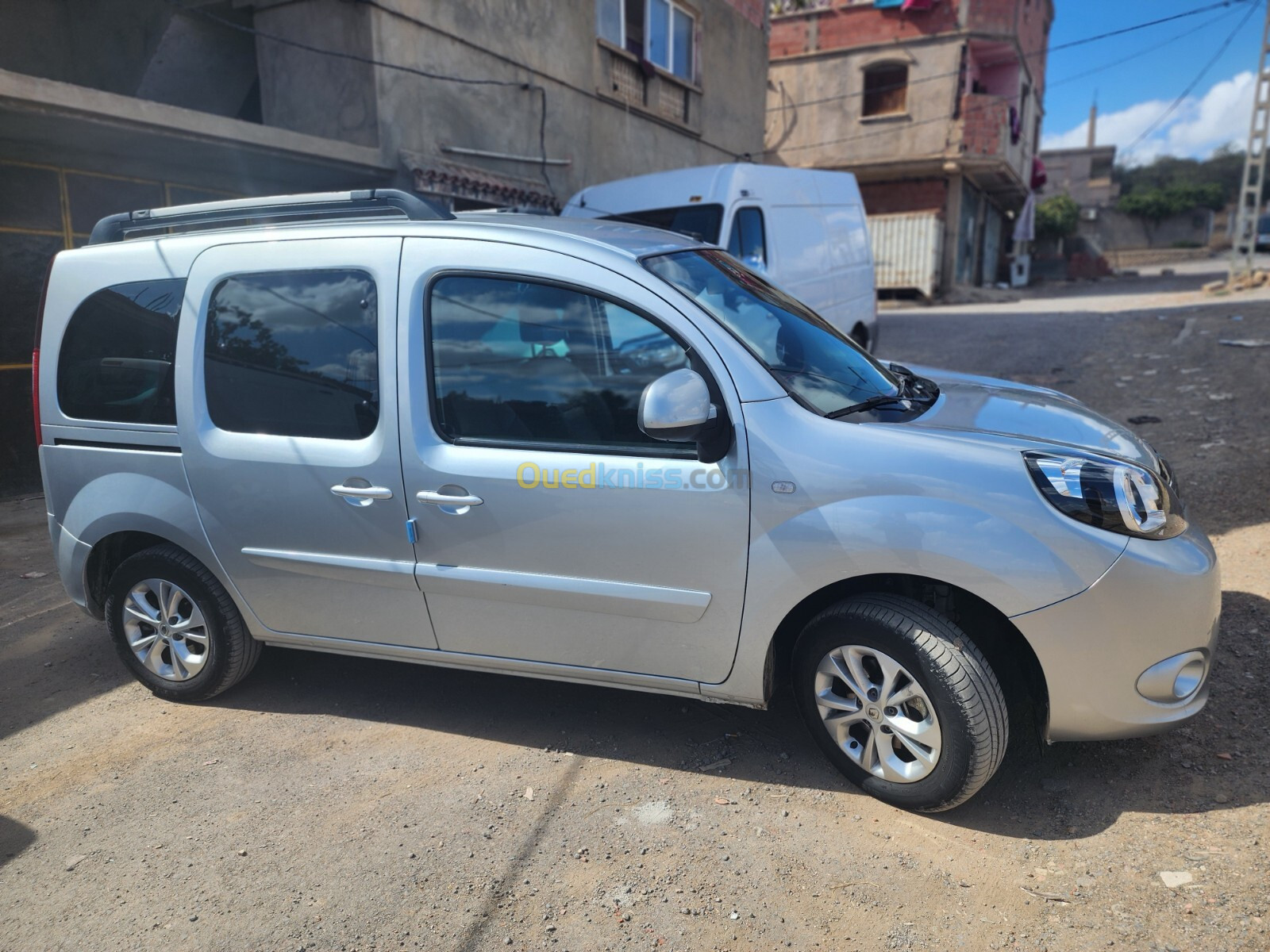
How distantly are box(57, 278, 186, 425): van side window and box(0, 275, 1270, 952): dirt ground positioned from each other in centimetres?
131

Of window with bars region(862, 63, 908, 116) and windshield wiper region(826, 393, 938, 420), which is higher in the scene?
window with bars region(862, 63, 908, 116)

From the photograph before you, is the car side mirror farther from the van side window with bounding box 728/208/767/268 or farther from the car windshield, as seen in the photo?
the van side window with bounding box 728/208/767/268

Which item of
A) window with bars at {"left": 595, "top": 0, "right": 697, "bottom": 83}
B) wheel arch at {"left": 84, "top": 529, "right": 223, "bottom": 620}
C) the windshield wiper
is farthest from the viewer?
window with bars at {"left": 595, "top": 0, "right": 697, "bottom": 83}

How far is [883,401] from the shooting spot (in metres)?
3.21

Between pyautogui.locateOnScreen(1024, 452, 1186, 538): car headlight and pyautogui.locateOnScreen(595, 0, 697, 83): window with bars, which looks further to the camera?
pyautogui.locateOnScreen(595, 0, 697, 83): window with bars

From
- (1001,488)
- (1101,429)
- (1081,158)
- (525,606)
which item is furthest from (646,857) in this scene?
(1081,158)

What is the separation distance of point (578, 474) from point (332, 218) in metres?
1.61

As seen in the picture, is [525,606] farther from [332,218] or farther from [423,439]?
[332,218]

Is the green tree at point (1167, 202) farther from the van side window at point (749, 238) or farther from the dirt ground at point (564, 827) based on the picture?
the dirt ground at point (564, 827)

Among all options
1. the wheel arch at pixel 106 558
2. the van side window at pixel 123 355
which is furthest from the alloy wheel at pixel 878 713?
the wheel arch at pixel 106 558

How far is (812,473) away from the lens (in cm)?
273

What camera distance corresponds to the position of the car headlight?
259 centimetres

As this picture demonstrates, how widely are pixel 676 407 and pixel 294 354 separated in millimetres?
1605

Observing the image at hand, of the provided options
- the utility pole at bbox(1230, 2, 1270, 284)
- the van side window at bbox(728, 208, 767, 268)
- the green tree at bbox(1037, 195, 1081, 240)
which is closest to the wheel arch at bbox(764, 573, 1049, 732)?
the van side window at bbox(728, 208, 767, 268)
